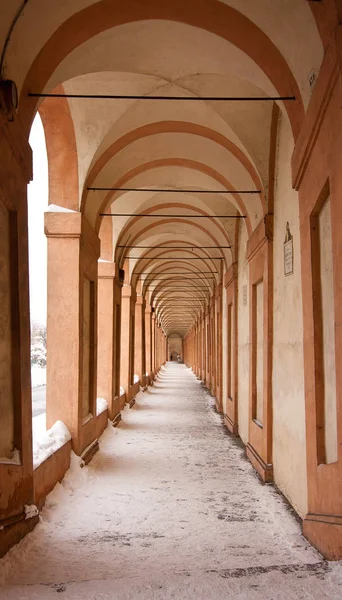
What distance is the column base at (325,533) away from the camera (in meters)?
3.84

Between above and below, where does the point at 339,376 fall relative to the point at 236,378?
above

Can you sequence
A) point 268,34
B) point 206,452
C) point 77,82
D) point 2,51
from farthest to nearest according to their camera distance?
point 206,452 < point 77,82 < point 268,34 < point 2,51

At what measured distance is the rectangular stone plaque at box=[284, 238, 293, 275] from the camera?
6.34m

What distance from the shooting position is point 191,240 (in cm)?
1852

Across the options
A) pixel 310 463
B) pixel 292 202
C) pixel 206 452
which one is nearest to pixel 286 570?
pixel 310 463

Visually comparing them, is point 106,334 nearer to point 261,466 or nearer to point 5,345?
point 261,466

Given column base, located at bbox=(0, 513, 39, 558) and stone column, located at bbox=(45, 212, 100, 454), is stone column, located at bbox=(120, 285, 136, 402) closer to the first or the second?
stone column, located at bbox=(45, 212, 100, 454)

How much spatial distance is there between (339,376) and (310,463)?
1.47 m

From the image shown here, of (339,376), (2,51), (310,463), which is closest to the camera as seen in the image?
(339,376)

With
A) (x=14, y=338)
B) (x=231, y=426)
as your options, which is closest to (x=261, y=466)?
(x=231, y=426)

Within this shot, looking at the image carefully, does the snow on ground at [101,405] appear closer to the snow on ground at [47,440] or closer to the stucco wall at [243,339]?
the snow on ground at [47,440]

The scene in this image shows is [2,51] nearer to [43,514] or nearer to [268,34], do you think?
[268,34]

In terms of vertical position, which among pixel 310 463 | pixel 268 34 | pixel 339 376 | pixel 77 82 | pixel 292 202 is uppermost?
pixel 77 82

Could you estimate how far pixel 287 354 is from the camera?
6551 millimetres
